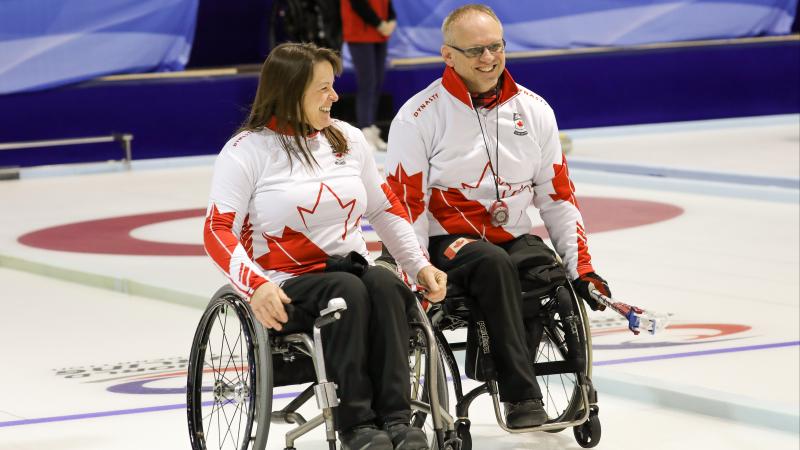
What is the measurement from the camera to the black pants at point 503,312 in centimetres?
334

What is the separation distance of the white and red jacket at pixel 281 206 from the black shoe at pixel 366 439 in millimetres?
385

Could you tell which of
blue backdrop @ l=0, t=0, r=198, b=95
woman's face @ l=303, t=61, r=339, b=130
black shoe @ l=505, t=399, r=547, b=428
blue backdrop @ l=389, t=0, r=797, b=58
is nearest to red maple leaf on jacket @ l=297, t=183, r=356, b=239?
woman's face @ l=303, t=61, r=339, b=130

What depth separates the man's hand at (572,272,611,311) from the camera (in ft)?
11.4

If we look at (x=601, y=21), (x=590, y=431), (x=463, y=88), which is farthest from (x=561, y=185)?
(x=601, y=21)

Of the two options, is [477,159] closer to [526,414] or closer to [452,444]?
[526,414]

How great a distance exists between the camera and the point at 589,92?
13.1 metres

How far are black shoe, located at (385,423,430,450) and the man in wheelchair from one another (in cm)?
59

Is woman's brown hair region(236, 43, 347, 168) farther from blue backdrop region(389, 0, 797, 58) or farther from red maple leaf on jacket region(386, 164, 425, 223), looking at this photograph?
blue backdrop region(389, 0, 797, 58)

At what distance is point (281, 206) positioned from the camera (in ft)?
10.4

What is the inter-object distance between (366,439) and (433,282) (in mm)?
468

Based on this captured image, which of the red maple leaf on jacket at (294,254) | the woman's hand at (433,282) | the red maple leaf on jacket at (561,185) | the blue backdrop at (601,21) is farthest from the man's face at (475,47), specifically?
the blue backdrop at (601,21)

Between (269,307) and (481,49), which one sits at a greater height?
(481,49)

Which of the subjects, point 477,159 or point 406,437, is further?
point 477,159

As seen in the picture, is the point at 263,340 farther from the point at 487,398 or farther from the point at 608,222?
the point at 608,222
